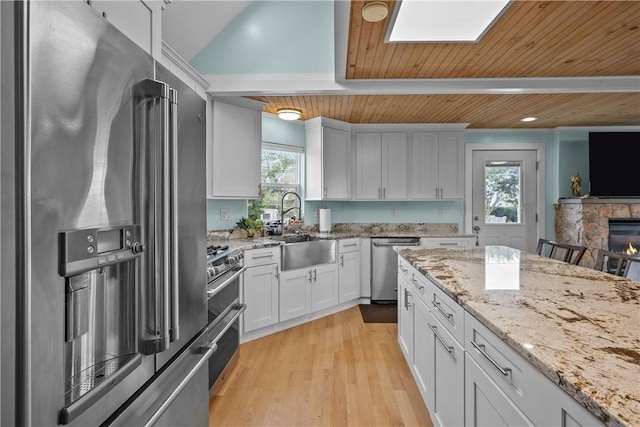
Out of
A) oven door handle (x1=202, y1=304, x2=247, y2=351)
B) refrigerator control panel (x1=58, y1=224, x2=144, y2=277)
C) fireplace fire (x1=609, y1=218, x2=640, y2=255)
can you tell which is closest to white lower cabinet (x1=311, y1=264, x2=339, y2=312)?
oven door handle (x1=202, y1=304, x2=247, y2=351)

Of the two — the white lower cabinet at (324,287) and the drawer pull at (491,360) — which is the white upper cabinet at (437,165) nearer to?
the white lower cabinet at (324,287)

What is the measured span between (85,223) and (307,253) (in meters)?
2.78

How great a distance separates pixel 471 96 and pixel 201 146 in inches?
120

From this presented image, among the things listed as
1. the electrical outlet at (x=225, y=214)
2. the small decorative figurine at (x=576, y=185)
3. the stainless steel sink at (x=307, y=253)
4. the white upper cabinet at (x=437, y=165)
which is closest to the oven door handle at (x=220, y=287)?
the stainless steel sink at (x=307, y=253)

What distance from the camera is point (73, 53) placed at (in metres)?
0.70

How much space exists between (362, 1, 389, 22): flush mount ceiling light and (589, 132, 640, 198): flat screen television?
4483 millimetres

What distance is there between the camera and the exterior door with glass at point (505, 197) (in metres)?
4.89

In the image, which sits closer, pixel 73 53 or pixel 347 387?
pixel 73 53

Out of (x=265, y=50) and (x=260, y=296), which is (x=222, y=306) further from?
(x=265, y=50)

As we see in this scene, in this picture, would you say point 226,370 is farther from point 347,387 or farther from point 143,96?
point 143,96

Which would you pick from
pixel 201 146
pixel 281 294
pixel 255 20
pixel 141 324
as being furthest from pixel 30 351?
pixel 255 20

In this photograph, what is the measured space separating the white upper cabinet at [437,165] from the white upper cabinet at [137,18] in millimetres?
3736

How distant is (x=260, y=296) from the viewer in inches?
Result: 119

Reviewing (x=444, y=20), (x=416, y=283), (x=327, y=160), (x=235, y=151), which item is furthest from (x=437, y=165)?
(x=416, y=283)
